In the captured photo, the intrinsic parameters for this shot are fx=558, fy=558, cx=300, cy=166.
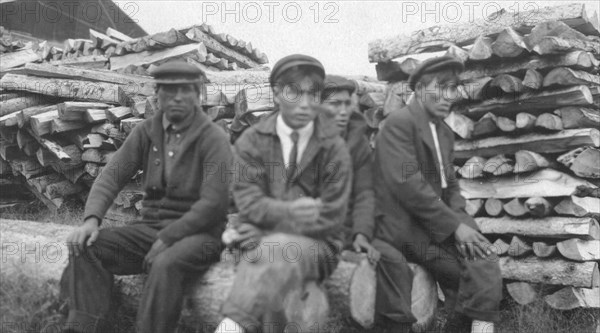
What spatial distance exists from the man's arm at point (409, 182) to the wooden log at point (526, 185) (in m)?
1.45

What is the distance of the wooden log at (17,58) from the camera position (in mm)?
10071

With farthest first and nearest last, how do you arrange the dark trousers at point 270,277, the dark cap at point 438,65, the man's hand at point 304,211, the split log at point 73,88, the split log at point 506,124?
the split log at point 73,88 → the split log at point 506,124 → the dark cap at point 438,65 → the man's hand at point 304,211 → the dark trousers at point 270,277

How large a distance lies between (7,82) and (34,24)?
8.80m

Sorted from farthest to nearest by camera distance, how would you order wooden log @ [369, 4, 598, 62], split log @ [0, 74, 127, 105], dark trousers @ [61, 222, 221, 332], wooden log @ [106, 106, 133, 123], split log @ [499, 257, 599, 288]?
split log @ [0, 74, 127, 105]
wooden log @ [106, 106, 133, 123]
wooden log @ [369, 4, 598, 62]
split log @ [499, 257, 599, 288]
dark trousers @ [61, 222, 221, 332]

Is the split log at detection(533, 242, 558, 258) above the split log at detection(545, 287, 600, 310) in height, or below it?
above

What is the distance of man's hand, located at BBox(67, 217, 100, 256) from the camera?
12.0 feet

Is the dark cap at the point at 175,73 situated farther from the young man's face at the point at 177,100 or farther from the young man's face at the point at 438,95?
the young man's face at the point at 438,95

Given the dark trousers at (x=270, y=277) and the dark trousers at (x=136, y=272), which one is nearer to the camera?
the dark trousers at (x=270, y=277)

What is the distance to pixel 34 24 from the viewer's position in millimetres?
15539

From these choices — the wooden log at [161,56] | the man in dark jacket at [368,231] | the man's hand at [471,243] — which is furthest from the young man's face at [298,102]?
the wooden log at [161,56]

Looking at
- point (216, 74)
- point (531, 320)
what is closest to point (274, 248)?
point (531, 320)

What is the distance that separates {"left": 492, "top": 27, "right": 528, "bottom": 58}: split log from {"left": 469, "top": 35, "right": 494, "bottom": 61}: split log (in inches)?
2.0

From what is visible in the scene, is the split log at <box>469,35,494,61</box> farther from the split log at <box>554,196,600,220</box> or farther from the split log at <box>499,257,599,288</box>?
the split log at <box>499,257,599,288</box>

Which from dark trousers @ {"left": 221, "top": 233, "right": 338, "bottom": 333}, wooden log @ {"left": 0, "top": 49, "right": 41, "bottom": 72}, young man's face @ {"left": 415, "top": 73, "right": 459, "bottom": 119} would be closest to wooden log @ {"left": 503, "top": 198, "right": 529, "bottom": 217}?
young man's face @ {"left": 415, "top": 73, "right": 459, "bottom": 119}
